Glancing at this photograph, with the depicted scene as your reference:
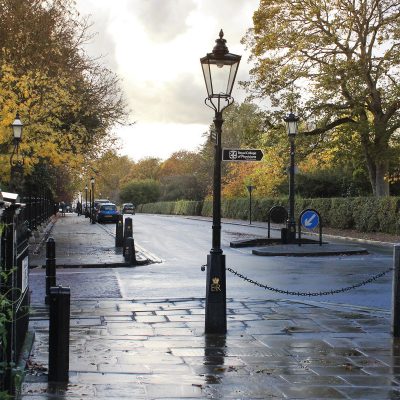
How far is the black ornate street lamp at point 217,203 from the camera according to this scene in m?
9.12

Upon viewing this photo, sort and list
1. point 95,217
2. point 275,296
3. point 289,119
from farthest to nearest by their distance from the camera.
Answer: point 95,217 < point 289,119 < point 275,296

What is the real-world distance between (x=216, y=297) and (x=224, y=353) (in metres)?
1.42

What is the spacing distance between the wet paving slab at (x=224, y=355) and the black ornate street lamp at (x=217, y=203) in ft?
0.93

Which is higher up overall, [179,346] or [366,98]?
[366,98]

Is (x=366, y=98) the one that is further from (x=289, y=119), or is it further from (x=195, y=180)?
(x=195, y=180)

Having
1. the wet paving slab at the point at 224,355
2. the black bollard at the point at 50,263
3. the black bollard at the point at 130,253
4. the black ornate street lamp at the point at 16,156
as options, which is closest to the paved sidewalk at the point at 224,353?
the wet paving slab at the point at 224,355

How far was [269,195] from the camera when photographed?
58.2 metres

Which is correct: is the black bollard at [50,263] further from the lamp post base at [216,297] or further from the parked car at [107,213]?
the parked car at [107,213]

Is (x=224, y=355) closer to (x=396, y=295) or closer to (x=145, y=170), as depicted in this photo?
(x=396, y=295)

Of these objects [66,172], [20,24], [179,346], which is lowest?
[179,346]

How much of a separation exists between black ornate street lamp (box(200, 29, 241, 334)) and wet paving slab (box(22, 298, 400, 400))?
28 cm

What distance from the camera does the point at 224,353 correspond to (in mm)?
7820

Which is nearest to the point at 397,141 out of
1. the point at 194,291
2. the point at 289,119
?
the point at 289,119

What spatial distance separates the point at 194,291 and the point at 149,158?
13549 cm
